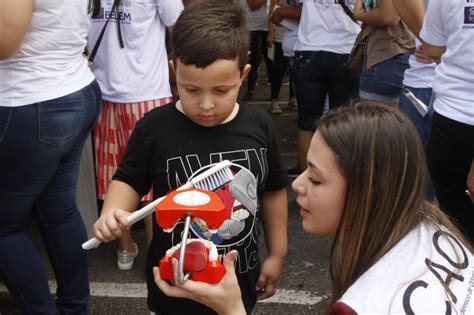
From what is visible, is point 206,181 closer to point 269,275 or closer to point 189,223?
point 189,223

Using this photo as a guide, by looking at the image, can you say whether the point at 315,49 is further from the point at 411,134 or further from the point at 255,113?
the point at 411,134

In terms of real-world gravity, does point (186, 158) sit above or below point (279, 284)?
above

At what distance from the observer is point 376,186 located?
1196mm

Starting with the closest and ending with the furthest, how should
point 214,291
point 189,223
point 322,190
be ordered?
point 189,223 → point 214,291 → point 322,190

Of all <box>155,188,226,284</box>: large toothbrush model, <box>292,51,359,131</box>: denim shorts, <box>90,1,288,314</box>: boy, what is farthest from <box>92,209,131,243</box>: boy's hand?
<box>292,51,359,131</box>: denim shorts

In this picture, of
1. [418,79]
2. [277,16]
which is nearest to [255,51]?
[277,16]

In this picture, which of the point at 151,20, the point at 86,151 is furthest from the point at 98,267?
the point at 151,20

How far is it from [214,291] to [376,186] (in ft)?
1.28

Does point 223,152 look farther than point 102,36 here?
No

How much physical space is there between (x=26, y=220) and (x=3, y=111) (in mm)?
415

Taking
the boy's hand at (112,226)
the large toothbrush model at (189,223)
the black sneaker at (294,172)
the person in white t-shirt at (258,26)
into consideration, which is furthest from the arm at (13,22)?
the person in white t-shirt at (258,26)

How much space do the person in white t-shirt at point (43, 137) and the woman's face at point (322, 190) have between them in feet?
3.36

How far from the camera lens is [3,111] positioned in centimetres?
191

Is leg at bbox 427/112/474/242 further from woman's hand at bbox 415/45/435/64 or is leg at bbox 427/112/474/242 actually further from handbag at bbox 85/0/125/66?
handbag at bbox 85/0/125/66
